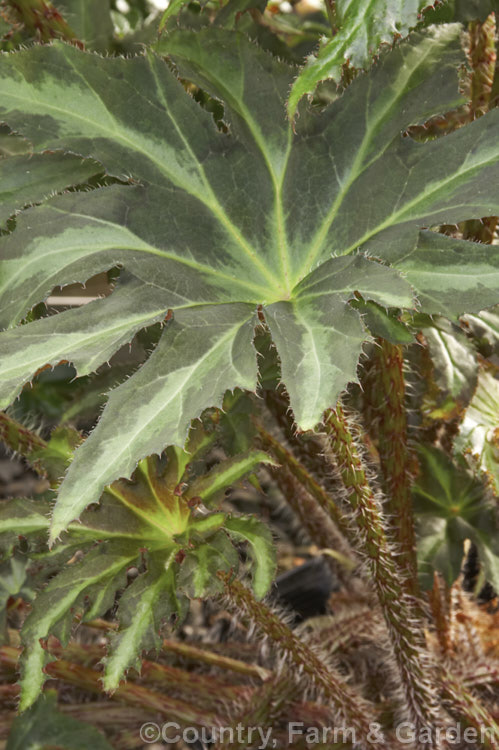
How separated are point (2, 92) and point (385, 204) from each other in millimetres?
383

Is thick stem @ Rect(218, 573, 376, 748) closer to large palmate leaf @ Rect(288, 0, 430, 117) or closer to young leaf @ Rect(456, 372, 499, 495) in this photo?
young leaf @ Rect(456, 372, 499, 495)

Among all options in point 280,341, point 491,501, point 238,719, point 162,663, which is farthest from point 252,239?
point 162,663

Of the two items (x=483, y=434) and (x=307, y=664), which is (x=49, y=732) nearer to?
(x=307, y=664)

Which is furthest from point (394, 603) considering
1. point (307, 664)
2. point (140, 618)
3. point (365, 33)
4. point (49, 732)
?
point (365, 33)

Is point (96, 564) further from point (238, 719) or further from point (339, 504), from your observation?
point (339, 504)

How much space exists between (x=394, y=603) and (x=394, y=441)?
19 cm

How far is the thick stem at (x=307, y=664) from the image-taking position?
30.8 inches

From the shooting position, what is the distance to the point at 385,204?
68 centimetres

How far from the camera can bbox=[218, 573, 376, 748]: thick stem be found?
0.78 meters

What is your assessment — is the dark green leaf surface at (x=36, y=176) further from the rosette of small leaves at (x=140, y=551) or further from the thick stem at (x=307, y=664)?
the thick stem at (x=307, y=664)

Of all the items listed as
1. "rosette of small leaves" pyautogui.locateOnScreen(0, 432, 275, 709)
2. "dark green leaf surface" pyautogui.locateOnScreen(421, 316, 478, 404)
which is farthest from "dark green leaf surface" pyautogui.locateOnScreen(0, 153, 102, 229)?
"dark green leaf surface" pyautogui.locateOnScreen(421, 316, 478, 404)

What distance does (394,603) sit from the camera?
2.72ft

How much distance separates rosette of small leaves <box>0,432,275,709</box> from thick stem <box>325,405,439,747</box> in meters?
0.14

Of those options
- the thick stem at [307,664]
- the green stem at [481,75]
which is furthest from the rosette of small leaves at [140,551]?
Answer: the green stem at [481,75]
